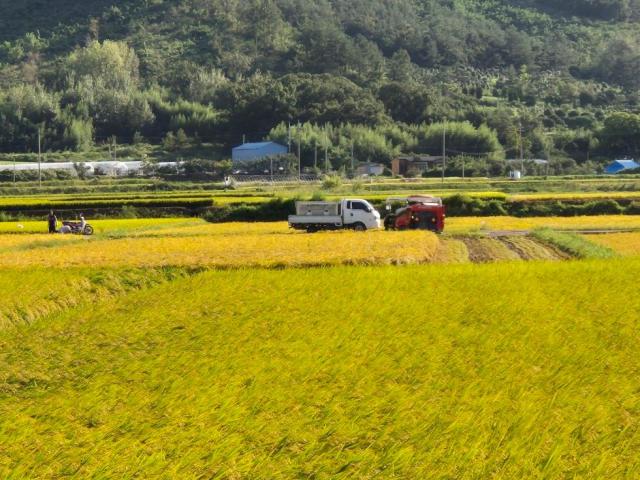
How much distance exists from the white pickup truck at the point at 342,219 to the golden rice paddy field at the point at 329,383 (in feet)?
72.6

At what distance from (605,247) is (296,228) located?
46.8ft

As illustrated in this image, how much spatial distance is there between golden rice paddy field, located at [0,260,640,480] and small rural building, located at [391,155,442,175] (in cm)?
8818

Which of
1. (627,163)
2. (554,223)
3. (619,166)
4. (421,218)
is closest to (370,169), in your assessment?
(619,166)

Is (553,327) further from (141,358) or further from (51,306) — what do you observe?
(51,306)

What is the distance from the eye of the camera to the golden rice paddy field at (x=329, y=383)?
9.09m

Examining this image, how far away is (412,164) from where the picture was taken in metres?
107

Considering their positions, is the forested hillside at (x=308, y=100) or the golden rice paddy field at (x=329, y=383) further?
the forested hillside at (x=308, y=100)

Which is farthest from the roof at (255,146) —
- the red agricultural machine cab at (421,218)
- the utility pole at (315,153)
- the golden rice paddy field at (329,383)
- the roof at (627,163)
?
the golden rice paddy field at (329,383)

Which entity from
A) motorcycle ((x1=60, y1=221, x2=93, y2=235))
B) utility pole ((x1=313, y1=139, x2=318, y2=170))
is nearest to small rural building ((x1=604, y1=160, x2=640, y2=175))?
utility pole ((x1=313, y1=139, x2=318, y2=170))

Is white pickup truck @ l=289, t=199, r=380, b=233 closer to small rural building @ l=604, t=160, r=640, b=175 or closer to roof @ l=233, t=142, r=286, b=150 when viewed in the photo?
small rural building @ l=604, t=160, r=640, b=175

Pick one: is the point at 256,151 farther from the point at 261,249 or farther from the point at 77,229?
the point at 261,249

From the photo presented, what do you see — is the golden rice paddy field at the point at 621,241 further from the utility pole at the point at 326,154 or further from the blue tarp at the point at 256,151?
the blue tarp at the point at 256,151

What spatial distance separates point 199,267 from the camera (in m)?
22.2

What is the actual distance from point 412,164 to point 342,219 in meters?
67.7
